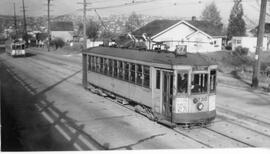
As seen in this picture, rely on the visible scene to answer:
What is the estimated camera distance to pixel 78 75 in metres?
28.8

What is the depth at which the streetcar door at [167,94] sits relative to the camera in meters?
12.6

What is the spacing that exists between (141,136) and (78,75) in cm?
1793

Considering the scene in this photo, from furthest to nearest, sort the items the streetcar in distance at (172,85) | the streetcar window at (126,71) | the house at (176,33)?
the house at (176,33) < the streetcar window at (126,71) < the streetcar in distance at (172,85)

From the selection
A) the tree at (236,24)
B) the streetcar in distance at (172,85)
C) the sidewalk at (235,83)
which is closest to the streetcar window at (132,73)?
the streetcar in distance at (172,85)

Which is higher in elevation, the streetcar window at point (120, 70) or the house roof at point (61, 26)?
the house roof at point (61, 26)

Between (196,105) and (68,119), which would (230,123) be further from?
(68,119)

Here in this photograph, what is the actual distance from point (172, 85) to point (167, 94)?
1.37ft

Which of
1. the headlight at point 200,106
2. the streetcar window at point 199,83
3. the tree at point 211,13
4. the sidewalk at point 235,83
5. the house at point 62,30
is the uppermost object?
the tree at point 211,13

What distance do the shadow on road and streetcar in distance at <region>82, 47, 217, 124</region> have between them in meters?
2.91

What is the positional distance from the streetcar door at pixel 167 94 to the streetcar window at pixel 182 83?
317 millimetres

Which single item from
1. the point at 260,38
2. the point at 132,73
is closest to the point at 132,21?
the point at 260,38

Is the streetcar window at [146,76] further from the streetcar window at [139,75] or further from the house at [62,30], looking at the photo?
the house at [62,30]

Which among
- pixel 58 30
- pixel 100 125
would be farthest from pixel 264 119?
pixel 58 30

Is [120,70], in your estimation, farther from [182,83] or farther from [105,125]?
[182,83]
